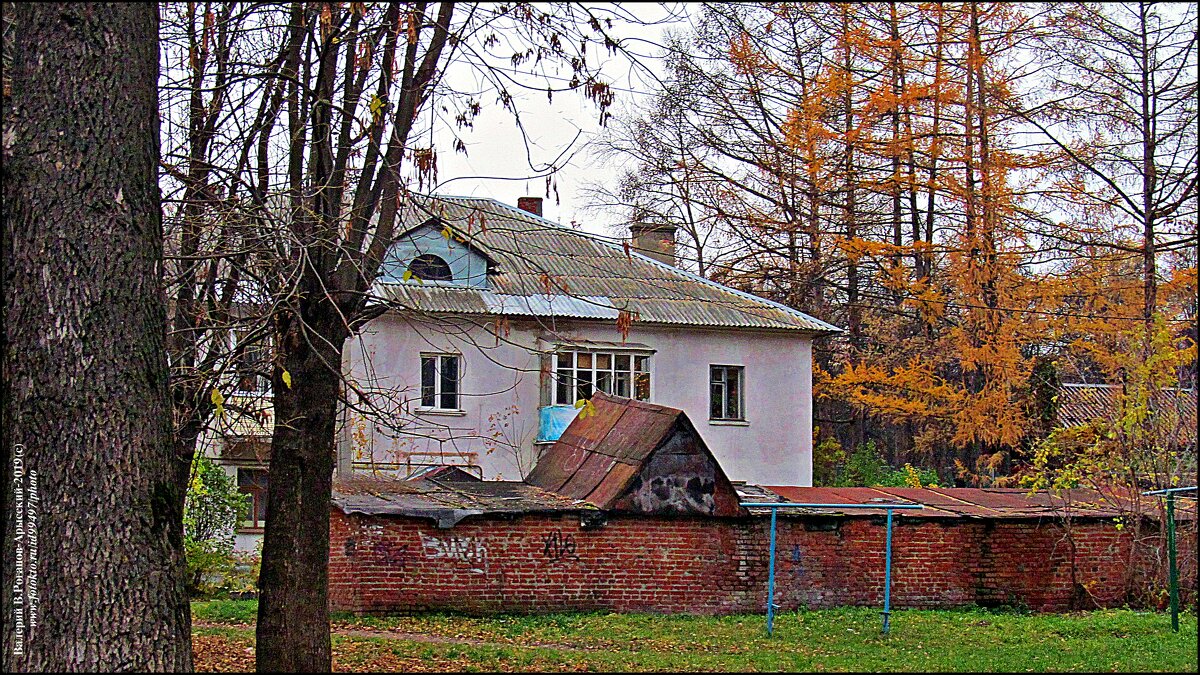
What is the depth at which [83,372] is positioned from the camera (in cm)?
585

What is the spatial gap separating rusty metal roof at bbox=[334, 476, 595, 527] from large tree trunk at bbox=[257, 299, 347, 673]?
5169mm

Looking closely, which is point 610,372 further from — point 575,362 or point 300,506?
point 300,506

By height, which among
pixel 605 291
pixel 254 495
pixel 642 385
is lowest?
pixel 254 495

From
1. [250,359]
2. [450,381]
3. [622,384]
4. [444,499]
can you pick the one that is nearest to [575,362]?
[622,384]

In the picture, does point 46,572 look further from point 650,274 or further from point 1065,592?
point 650,274

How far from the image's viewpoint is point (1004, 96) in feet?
78.8

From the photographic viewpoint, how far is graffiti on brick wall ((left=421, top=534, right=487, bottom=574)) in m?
13.7

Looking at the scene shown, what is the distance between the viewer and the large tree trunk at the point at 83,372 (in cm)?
579

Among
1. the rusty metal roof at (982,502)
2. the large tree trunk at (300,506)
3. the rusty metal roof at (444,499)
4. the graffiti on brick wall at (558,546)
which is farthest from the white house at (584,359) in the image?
the large tree trunk at (300,506)

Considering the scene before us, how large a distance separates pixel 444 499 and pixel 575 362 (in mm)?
10525

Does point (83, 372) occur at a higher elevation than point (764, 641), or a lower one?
higher

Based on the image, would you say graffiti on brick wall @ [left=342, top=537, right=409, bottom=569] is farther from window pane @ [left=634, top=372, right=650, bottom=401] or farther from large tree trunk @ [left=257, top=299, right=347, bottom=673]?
window pane @ [left=634, top=372, right=650, bottom=401]

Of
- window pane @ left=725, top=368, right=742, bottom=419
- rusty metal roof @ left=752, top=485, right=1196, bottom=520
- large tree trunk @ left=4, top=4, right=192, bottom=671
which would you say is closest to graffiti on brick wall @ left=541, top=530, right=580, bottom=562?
rusty metal roof @ left=752, top=485, right=1196, bottom=520

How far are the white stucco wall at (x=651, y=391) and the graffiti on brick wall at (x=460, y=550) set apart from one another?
30.5 ft
